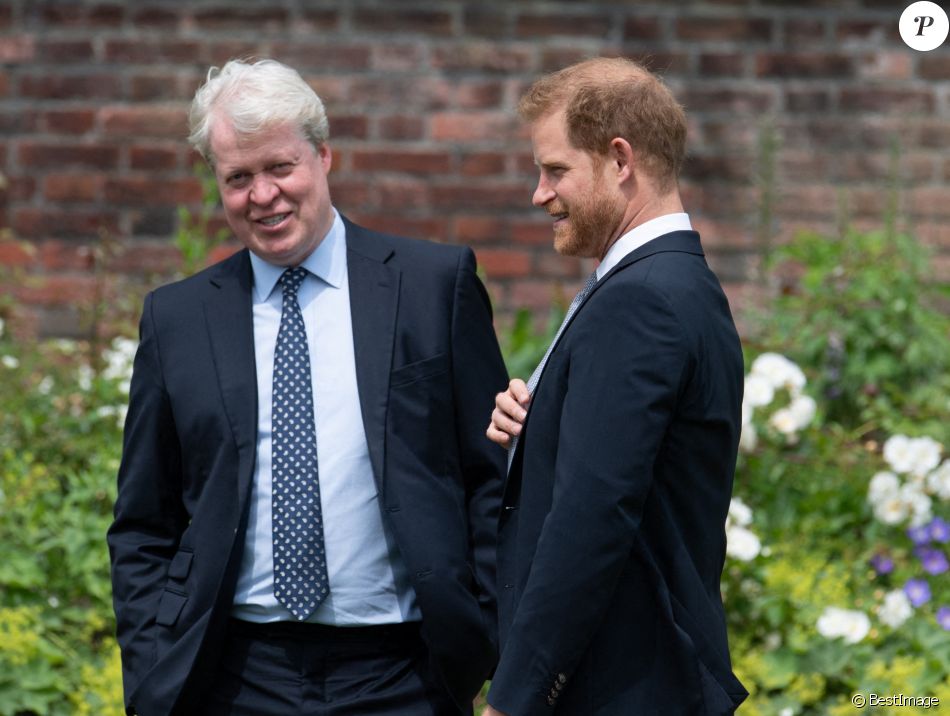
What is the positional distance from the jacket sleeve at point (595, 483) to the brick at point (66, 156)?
12.1 feet

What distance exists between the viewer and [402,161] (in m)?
5.29

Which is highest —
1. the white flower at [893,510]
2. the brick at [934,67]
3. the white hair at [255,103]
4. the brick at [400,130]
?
the brick at [934,67]

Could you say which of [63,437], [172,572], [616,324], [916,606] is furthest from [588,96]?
[63,437]

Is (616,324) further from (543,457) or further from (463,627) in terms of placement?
(463,627)

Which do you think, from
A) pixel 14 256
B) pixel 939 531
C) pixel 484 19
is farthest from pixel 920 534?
pixel 14 256

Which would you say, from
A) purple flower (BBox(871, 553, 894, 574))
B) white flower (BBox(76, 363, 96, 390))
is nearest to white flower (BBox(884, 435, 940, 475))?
purple flower (BBox(871, 553, 894, 574))

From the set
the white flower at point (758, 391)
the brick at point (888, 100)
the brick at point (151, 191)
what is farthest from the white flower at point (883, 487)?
the brick at point (151, 191)

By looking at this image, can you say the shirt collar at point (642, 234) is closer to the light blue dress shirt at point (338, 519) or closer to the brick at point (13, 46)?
the light blue dress shirt at point (338, 519)

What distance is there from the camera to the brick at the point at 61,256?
5320 mm

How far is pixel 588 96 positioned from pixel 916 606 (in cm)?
240

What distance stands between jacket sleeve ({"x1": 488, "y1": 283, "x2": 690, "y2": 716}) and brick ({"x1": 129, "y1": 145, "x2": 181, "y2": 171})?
11.7 feet

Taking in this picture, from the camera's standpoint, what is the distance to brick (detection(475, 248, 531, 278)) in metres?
5.32

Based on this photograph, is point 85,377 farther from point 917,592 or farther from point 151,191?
point 917,592

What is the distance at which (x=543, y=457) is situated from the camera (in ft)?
7.21
